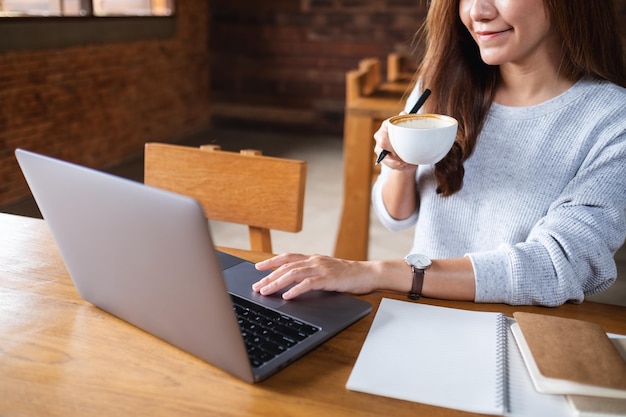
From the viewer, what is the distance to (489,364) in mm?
738

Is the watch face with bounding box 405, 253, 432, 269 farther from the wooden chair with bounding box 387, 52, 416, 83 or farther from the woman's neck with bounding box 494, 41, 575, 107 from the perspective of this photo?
the wooden chair with bounding box 387, 52, 416, 83

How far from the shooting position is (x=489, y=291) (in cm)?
92

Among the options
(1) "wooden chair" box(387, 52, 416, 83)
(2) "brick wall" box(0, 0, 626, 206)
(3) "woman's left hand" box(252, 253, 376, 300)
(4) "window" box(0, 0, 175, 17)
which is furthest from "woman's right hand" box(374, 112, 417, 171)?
(2) "brick wall" box(0, 0, 626, 206)

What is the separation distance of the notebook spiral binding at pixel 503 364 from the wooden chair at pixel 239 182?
512mm

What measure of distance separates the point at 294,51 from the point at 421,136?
4.78m

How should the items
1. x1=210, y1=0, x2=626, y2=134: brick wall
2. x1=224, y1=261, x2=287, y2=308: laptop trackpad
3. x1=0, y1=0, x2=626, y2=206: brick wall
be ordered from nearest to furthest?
1. x1=224, y1=261, x2=287, y2=308: laptop trackpad
2. x1=0, y1=0, x2=626, y2=206: brick wall
3. x1=210, y1=0, x2=626, y2=134: brick wall

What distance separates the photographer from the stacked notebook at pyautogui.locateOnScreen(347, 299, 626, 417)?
0.66 meters

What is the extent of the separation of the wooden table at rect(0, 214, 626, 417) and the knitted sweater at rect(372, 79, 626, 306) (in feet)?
0.19

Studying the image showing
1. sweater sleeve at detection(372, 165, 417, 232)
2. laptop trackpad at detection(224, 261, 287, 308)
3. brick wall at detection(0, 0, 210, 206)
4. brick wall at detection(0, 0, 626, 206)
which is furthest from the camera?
brick wall at detection(0, 0, 626, 206)

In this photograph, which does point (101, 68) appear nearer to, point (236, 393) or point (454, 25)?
point (454, 25)

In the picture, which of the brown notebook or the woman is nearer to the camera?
the brown notebook

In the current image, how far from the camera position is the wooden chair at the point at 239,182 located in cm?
124

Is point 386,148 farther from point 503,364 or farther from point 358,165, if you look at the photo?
point 358,165

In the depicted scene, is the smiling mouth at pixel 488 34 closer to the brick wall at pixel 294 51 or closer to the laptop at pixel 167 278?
the laptop at pixel 167 278
